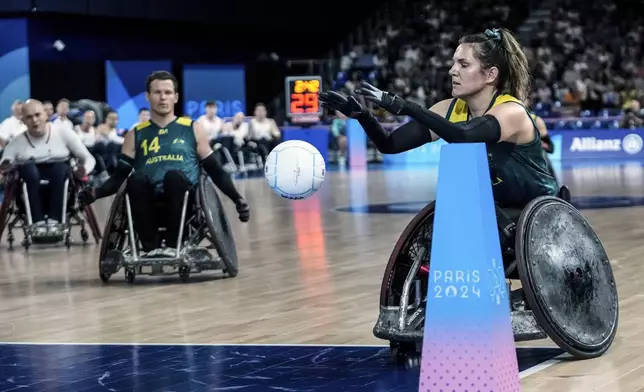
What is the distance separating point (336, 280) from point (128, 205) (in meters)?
1.69

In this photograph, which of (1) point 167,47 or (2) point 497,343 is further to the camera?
(1) point 167,47

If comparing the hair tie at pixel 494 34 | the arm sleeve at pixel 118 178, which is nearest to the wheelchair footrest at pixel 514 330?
the hair tie at pixel 494 34

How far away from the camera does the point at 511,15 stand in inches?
1431

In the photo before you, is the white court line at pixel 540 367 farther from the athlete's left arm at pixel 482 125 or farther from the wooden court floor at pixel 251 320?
the athlete's left arm at pixel 482 125

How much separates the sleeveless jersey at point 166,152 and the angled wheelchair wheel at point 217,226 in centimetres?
15

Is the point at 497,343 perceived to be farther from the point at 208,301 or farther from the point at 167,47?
the point at 167,47

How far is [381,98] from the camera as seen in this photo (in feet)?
17.9

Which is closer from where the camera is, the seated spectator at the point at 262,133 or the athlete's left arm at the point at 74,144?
the athlete's left arm at the point at 74,144

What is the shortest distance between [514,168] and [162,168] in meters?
4.12

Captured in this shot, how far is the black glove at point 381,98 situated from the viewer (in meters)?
5.41

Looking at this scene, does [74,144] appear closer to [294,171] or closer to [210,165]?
[210,165]

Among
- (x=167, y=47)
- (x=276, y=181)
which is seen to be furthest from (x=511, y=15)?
(x=276, y=181)

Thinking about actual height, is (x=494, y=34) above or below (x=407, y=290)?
above

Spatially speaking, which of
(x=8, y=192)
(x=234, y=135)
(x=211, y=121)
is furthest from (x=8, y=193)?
(x=234, y=135)
